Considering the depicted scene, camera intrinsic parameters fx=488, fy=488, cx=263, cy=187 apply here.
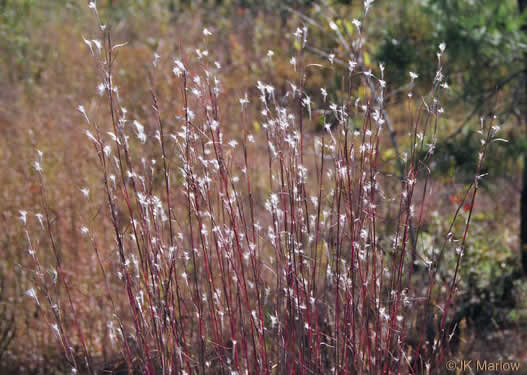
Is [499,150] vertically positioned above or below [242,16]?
below

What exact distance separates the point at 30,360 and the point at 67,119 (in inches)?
117

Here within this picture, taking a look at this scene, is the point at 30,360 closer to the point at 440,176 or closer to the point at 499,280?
the point at 440,176

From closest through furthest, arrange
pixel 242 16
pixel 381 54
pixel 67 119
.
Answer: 1. pixel 381 54
2. pixel 67 119
3. pixel 242 16

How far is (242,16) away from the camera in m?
9.32

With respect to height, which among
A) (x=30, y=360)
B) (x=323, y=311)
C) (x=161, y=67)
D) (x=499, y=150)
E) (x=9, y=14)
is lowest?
(x=30, y=360)

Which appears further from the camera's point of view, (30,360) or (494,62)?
(494,62)

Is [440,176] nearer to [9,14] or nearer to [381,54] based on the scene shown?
[381,54]

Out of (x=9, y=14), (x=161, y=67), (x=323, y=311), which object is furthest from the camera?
(x=9, y=14)

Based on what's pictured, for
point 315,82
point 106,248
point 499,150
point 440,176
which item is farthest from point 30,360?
point 315,82

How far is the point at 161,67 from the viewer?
5656 millimetres

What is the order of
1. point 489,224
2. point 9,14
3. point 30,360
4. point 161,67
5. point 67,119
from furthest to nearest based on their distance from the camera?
point 9,14 → point 161,67 → point 67,119 → point 489,224 → point 30,360

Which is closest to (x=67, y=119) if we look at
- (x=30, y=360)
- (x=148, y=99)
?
(x=148, y=99)

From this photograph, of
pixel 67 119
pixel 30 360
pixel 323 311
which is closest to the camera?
pixel 323 311

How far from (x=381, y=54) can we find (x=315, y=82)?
4.28 meters
